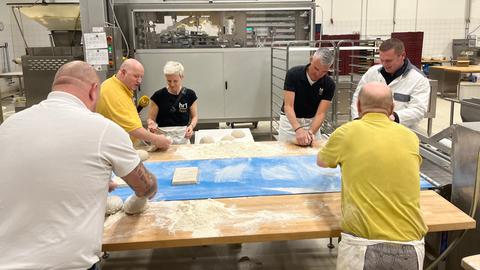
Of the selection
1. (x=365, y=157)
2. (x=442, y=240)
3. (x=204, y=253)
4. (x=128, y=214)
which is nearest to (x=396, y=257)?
(x=365, y=157)

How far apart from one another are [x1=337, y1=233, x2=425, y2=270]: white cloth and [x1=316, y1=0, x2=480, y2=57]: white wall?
7.90 metres

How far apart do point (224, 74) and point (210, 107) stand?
0.45 meters

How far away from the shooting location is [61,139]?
49.3 inches

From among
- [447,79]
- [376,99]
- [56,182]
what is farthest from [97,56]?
[447,79]

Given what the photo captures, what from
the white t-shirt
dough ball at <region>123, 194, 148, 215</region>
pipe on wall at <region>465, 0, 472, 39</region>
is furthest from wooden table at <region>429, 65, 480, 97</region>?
the white t-shirt

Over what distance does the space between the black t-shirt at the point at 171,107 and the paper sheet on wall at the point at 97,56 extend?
617 mm

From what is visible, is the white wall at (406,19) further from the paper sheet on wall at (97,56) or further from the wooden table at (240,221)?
the wooden table at (240,221)

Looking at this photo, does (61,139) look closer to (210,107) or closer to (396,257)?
(396,257)

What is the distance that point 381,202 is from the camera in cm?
150

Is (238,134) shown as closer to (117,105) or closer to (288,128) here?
(288,128)

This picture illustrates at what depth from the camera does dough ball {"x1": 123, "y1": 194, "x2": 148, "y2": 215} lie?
168cm

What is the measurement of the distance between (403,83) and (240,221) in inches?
73.6

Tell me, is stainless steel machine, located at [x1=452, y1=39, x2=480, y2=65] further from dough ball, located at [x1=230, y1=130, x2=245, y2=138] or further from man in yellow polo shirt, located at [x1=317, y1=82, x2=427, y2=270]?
man in yellow polo shirt, located at [x1=317, y1=82, x2=427, y2=270]

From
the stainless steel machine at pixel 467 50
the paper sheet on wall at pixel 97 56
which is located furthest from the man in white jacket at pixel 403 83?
the stainless steel machine at pixel 467 50
